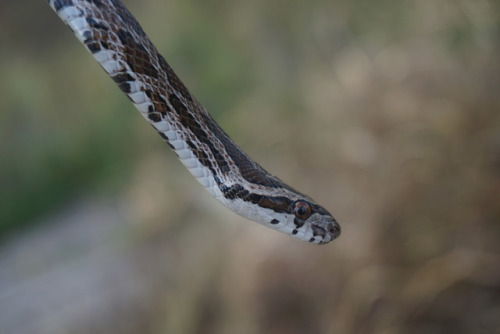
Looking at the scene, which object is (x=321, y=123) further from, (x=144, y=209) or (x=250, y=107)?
(x=144, y=209)

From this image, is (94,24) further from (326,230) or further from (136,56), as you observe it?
(326,230)

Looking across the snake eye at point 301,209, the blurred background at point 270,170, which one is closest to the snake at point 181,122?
the snake eye at point 301,209

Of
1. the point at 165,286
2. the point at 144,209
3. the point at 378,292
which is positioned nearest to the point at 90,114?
the point at 144,209

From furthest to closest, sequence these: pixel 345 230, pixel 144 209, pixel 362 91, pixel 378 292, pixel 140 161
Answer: pixel 140 161
pixel 144 209
pixel 362 91
pixel 345 230
pixel 378 292

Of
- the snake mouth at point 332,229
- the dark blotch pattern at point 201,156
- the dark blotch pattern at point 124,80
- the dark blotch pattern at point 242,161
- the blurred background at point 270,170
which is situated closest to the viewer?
the dark blotch pattern at point 124,80

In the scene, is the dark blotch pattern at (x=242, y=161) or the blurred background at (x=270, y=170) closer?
the dark blotch pattern at (x=242, y=161)

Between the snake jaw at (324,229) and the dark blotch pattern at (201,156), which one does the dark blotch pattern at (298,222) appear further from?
the dark blotch pattern at (201,156)

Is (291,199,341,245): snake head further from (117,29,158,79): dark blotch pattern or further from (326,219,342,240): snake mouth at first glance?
(117,29,158,79): dark blotch pattern
